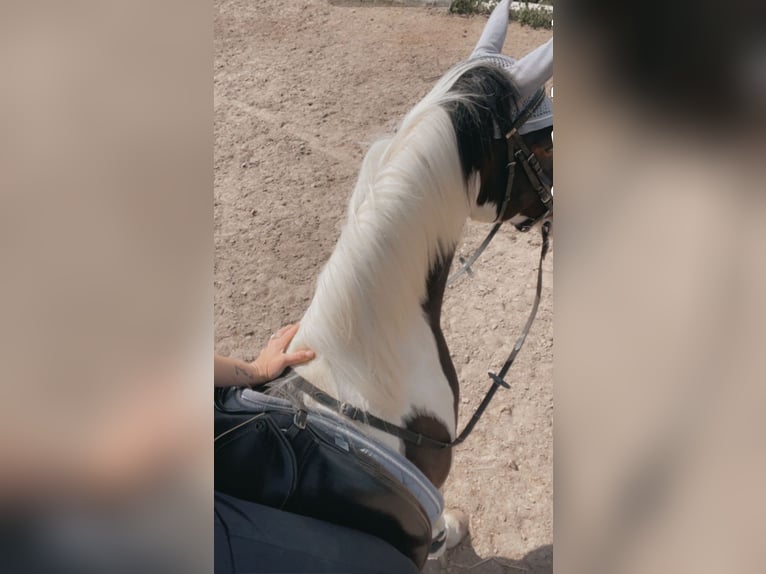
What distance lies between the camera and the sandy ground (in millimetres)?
2164

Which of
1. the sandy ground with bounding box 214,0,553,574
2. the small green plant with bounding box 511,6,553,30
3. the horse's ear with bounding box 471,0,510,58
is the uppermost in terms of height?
the horse's ear with bounding box 471,0,510,58

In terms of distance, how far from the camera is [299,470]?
3.84 feet

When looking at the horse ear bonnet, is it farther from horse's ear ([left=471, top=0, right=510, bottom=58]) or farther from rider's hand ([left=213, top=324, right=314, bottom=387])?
rider's hand ([left=213, top=324, right=314, bottom=387])

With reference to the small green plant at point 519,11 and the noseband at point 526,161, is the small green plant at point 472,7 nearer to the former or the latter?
the small green plant at point 519,11

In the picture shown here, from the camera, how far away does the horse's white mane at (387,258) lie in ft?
3.84

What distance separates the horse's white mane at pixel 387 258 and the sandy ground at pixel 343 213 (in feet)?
0.77

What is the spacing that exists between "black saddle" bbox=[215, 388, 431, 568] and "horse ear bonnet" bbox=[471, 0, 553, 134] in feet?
2.58
